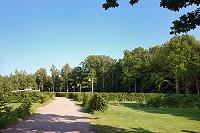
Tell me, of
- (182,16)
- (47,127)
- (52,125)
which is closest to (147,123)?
(52,125)

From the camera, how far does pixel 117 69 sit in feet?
174

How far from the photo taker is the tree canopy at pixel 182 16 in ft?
13.3

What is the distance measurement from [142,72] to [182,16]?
40.2 m

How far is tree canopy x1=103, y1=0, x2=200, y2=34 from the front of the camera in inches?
160

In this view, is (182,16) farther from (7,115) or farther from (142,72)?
(142,72)

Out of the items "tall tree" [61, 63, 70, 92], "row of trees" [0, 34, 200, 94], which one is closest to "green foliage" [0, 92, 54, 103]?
"row of trees" [0, 34, 200, 94]

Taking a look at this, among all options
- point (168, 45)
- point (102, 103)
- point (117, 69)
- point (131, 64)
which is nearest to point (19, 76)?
point (117, 69)

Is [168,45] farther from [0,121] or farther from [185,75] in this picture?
[0,121]

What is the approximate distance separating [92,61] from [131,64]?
22.3 meters

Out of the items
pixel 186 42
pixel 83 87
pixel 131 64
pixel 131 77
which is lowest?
pixel 83 87

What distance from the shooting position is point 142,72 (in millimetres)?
42969

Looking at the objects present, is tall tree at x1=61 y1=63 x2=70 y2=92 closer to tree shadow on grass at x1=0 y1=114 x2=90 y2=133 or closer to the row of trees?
the row of trees

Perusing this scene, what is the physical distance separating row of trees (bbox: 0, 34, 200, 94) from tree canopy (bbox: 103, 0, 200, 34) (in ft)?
90.5

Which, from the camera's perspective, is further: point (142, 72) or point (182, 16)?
point (142, 72)
